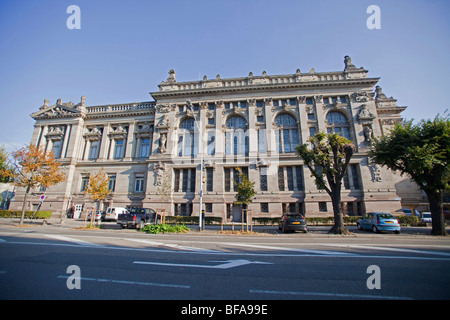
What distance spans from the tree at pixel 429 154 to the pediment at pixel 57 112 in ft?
148

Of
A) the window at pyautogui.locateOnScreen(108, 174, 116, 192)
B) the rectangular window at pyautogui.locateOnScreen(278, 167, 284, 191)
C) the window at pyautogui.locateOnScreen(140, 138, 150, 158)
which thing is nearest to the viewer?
the rectangular window at pyautogui.locateOnScreen(278, 167, 284, 191)

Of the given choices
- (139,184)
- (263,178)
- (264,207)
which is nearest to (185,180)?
(139,184)

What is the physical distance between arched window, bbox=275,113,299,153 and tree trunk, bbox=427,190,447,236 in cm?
1535

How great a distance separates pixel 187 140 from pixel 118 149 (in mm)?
13272

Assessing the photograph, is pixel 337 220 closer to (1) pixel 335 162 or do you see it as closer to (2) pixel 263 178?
(1) pixel 335 162

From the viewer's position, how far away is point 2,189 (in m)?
42.8

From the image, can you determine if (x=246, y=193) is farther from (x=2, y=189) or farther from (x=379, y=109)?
(x=2, y=189)

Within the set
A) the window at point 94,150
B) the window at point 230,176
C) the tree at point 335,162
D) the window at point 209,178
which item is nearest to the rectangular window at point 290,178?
the window at point 230,176

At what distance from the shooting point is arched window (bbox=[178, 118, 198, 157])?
30569 mm

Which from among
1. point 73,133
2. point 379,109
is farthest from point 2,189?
point 379,109

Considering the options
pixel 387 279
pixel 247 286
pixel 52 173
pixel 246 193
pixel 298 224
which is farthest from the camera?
pixel 52 173

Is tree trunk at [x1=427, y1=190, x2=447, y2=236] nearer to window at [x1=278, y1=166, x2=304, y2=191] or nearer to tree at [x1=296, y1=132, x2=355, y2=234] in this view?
tree at [x1=296, y1=132, x2=355, y2=234]

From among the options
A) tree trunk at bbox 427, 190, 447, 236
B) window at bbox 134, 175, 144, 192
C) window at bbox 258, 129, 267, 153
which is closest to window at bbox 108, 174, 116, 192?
window at bbox 134, 175, 144, 192
